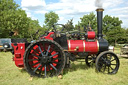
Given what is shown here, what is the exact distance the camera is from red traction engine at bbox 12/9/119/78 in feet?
14.9

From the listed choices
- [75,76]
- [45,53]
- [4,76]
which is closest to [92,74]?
[75,76]

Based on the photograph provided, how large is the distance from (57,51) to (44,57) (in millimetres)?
542

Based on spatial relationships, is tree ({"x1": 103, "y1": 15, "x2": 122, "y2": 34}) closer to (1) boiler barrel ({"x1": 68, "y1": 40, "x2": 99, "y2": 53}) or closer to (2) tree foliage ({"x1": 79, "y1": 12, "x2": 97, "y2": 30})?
(2) tree foliage ({"x1": 79, "y1": 12, "x2": 97, "y2": 30})

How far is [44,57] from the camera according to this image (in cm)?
453

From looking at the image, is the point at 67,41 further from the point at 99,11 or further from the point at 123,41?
the point at 123,41

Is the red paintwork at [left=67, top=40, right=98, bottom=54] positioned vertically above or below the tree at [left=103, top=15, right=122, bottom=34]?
below

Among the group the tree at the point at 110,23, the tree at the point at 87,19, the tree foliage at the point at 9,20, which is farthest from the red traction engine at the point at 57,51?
the tree at the point at 110,23

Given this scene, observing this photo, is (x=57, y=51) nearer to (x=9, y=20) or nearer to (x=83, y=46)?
(x=83, y=46)

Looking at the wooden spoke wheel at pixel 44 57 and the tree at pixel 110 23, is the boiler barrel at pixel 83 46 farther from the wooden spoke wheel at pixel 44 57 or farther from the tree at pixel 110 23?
the tree at pixel 110 23

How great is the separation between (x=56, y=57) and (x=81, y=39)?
4.72 feet

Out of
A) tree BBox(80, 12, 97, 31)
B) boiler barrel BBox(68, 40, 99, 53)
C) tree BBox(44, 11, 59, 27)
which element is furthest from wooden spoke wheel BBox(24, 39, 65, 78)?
tree BBox(44, 11, 59, 27)

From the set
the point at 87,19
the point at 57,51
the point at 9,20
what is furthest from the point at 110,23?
the point at 57,51

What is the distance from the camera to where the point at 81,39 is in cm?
552

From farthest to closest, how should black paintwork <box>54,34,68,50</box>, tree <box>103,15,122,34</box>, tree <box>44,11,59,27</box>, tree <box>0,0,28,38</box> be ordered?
tree <box>44,11,59,27</box>, tree <box>103,15,122,34</box>, tree <box>0,0,28,38</box>, black paintwork <box>54,34,68,50</box>
